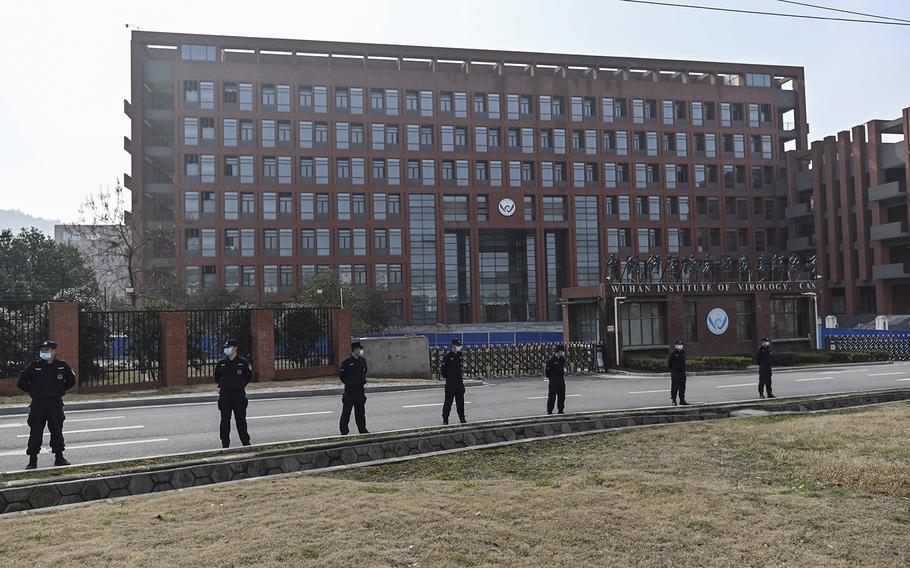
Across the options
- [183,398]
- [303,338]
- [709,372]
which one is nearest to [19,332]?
[183,398]

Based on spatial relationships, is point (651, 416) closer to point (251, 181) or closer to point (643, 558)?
point (643, 558)

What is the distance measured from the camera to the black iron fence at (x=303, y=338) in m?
26.8

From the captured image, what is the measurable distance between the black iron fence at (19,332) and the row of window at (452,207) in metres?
42.7

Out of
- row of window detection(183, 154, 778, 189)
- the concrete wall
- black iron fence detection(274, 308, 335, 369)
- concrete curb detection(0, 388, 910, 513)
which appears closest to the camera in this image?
concrete curb detection(0, 388, 910, 513)

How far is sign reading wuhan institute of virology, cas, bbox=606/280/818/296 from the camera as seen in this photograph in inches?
1273

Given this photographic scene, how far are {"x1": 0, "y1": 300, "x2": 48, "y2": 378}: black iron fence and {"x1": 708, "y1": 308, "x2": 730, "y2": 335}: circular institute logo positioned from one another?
87.3ft

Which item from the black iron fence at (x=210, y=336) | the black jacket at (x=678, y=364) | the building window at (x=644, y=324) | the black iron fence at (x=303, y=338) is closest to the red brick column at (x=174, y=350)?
the black iron fence at (x=210, y=336)

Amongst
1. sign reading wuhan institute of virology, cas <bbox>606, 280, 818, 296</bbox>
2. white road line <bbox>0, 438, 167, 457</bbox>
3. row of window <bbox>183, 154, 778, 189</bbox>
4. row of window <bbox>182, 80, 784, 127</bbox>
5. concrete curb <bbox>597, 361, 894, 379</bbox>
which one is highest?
row of window <bbox>182, 80, 784, 127</bbox>

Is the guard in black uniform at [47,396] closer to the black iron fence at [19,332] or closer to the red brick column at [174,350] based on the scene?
the black iron fence at [19,332]

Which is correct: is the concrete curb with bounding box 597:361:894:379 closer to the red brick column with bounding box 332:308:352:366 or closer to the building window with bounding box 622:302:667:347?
the building window with bounding box 622:302:667:347

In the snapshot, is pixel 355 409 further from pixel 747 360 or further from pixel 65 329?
pixel 747 360

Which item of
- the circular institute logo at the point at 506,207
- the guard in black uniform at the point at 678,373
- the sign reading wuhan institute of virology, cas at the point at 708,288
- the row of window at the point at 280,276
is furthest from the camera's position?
the circular institute logo at the point at 506,207

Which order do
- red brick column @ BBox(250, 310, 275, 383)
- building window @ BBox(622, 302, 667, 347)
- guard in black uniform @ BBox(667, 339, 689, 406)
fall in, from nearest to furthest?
guard in black uniform @ BBox(667, 339, 689, 406), red brick column @ BBox(250, 310, 275, 383), building window @ BBox(622, 302, 667, 347)

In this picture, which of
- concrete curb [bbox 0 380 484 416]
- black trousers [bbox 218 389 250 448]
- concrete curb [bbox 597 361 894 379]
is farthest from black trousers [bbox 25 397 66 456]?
concrete curb [bbox 597 361 894 379]
